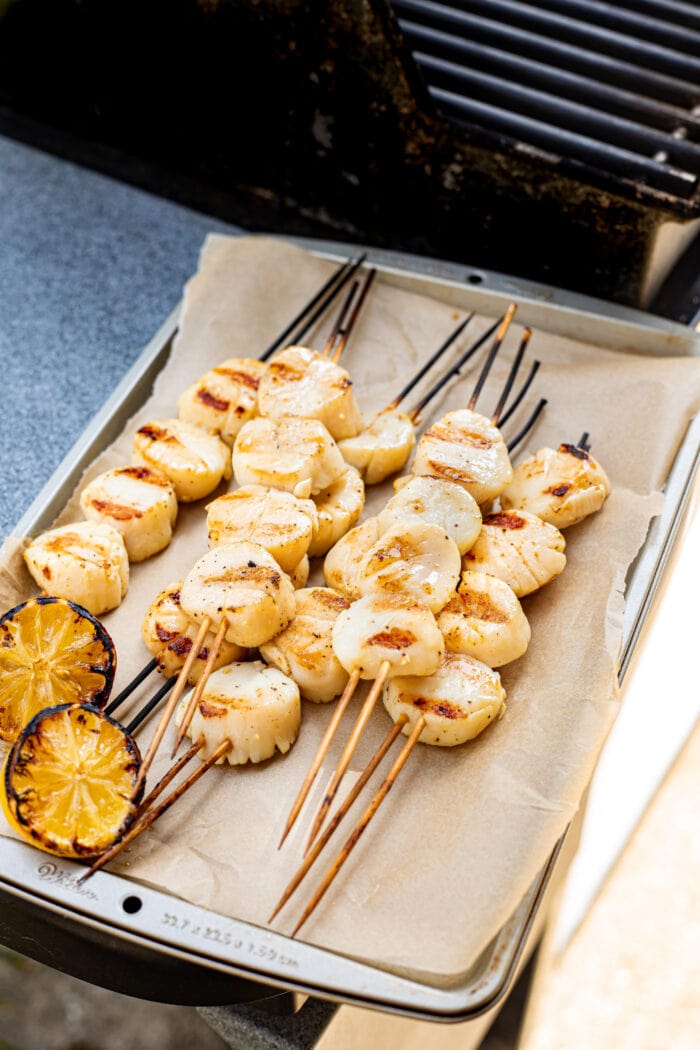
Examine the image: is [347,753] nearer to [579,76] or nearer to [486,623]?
[486,623]

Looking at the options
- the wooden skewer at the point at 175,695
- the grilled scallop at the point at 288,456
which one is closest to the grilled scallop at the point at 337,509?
the grilled scallop at the point at 288,456

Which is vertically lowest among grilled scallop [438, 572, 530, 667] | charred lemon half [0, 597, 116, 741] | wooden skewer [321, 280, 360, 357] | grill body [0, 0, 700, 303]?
charred lemon half [0, 597, 116, 741]

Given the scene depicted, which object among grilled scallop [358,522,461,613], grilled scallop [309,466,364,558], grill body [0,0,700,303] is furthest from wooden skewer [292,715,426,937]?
grill body [0,0,700,303]

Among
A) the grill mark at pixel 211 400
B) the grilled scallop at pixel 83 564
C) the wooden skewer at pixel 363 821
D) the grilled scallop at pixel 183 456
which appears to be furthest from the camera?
the grill mark at pixel 211 400

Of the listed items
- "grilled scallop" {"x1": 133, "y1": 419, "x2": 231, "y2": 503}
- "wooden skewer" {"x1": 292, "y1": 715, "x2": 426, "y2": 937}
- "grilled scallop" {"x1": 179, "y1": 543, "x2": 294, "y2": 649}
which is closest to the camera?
"wooden skewer" {"x1": 292, "y1": 715, "x2": 426, "y2": 937}

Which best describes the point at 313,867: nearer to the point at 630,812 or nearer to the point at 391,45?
the point at 630,812

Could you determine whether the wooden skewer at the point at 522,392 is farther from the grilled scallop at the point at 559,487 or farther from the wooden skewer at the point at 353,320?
the wooden skewer at the point at 353,320

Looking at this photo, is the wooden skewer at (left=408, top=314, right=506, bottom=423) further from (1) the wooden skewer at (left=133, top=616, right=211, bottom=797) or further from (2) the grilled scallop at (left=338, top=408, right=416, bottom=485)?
(1) the wooden skewer at (left=133, top=616, right=211, bottom=797)
